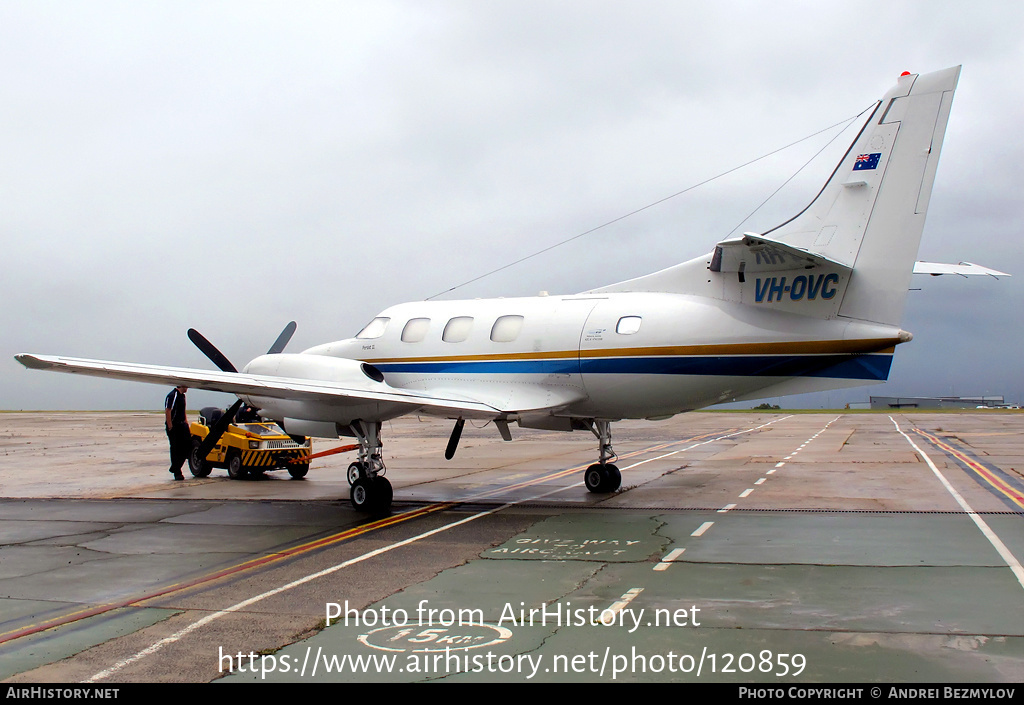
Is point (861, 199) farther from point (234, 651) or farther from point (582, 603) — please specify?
point (234, 651)

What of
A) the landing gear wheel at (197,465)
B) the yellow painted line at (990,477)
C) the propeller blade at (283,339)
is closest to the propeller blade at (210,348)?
the propeller blade at (283,339)

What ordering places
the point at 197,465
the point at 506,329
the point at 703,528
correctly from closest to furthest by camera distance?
the point at 703,528, the point at 506,329, the point at 197,465

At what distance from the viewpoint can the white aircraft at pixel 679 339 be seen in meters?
11.9

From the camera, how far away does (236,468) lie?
20344 mm

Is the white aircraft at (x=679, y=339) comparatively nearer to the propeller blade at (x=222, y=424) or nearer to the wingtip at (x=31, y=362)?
the wingtip at (x=31, y=362)

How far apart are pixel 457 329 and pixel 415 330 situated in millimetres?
1126

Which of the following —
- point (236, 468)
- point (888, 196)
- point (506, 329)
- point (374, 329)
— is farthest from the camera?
point (236, 468)

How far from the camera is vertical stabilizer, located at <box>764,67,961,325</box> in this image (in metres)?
11.8

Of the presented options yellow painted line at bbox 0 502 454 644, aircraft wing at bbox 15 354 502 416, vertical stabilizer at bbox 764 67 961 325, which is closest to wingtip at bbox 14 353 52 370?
aircraft wing at bbox 15 354 502 416

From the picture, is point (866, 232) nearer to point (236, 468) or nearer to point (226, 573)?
point (226, 573)

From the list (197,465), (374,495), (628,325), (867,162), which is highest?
(867,162)

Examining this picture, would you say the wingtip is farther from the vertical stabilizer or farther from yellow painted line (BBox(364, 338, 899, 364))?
the vertical stabilizer

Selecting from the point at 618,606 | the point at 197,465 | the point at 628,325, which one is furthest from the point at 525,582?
the point at 197,465

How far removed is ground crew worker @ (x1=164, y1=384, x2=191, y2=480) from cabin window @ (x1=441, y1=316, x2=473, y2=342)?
26.3ft
